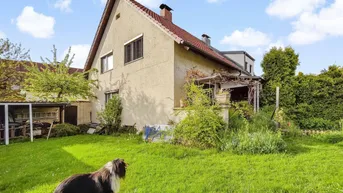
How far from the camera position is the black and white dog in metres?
2.71

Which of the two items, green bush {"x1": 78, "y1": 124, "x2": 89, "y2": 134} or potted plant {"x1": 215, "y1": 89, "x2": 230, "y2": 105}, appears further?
green bush {"x1": 78, "y1": 124, "x2": 89, "y2": 134}

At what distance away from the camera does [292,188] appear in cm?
339

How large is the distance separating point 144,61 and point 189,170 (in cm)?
726

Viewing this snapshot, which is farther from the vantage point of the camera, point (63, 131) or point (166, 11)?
point (166, 11)

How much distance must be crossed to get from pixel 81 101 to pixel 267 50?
540 inches

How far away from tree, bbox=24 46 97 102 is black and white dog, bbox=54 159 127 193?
34.8ft

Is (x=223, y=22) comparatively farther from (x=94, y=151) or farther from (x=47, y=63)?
(x=47, y=63)


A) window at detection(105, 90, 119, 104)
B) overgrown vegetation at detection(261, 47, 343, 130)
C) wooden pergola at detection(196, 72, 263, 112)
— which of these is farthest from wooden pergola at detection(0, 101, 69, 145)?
overgrown vegetation at detection(261, 47, 343, 130)

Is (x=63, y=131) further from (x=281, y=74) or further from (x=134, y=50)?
(x=281, y=74)

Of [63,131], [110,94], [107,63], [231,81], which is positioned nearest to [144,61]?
[110,94]

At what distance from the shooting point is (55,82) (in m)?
A: 11.9

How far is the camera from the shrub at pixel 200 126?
6326mm

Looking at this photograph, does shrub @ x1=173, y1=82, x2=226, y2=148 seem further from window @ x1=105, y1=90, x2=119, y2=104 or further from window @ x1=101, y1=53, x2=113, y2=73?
window @ x1=101, y1=53, x2=113, y2=73

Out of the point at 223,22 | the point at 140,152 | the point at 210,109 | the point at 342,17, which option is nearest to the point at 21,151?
the point at 140,152
